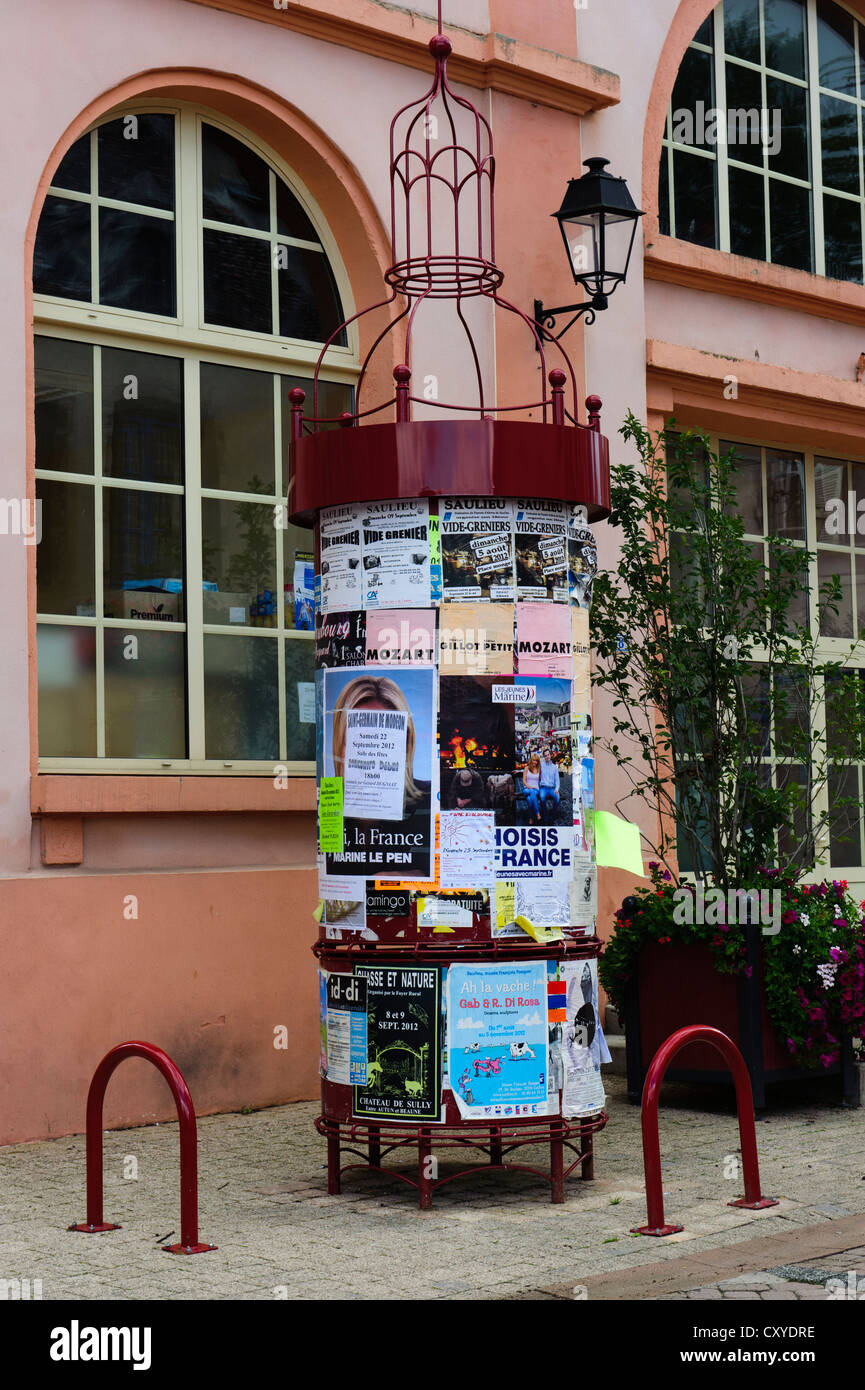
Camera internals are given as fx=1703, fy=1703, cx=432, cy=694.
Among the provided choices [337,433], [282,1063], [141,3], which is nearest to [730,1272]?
[337,433]

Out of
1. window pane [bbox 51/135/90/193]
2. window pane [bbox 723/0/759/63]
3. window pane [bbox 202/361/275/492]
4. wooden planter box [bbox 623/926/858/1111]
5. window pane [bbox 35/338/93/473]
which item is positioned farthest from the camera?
window pane [bbox 723/0/759/63]

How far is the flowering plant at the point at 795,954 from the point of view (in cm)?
805

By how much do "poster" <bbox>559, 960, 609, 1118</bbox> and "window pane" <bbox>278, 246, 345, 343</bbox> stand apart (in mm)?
4383

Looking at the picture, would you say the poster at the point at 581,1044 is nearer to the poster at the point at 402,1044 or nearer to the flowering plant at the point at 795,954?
the poster at the point at 402,1044

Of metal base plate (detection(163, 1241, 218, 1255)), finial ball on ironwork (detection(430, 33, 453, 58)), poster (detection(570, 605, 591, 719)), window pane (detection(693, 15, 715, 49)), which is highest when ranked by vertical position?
window pane (detection(693, 15, 715, 49))

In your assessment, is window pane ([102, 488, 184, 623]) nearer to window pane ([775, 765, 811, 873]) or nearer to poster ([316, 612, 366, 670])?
poster ([316, 612, 366, 670])

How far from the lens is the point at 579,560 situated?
656 centimetres

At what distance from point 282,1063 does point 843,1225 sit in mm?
3506

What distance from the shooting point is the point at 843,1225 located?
5848 millimetres

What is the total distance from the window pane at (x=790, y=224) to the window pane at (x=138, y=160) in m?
4.92

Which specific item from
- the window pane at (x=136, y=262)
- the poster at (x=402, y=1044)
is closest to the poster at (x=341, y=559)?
the poster at (x=402, y=1044)

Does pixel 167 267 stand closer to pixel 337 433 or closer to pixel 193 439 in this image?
pixel 193 439
